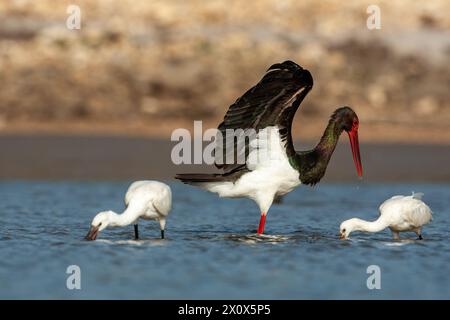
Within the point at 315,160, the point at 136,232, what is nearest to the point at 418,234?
the point at 315,160

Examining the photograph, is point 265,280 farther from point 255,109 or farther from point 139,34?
point 139,34

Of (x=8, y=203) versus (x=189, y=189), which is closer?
(x=8, y=203)

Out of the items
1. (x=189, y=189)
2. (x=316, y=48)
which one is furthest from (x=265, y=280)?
(x=316, y=48)

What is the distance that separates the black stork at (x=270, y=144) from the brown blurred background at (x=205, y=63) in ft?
24.3

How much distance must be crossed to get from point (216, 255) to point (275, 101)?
61.8 inches

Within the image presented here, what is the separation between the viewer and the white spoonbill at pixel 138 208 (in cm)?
1066

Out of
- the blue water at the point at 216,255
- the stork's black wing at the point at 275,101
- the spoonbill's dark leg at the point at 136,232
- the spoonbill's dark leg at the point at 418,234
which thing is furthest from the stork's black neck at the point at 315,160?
the spoonbill's dark leg at the point at 136,232

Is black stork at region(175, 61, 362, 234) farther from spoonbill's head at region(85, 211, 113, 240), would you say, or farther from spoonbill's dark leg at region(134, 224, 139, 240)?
spoonbill's head at region(85, 211, 113, 240)

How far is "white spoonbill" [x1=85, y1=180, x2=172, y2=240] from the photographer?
10.7m

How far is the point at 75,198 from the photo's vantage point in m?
15.0

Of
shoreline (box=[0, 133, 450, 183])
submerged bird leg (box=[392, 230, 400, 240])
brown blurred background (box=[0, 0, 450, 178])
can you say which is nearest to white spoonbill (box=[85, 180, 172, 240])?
submerged bird leg (box=[392, 230, 400, 240])

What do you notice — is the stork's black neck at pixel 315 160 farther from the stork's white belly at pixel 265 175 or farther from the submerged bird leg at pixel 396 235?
the submerged bird leg at pixel 396 235

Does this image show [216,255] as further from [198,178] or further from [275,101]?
[275,101]

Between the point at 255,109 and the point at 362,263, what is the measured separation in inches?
71.8
